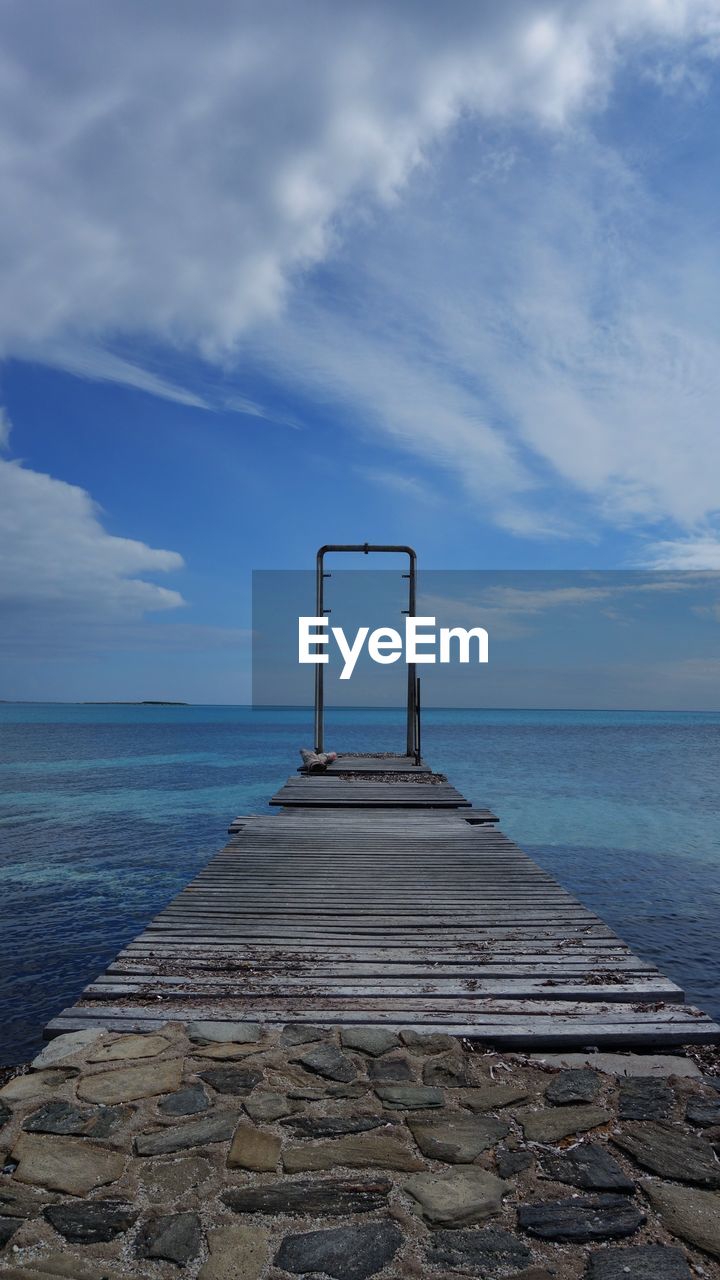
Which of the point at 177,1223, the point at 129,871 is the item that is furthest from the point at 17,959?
the point at 177,1223

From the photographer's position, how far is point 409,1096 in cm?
366

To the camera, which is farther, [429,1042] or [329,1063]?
[429,1042]

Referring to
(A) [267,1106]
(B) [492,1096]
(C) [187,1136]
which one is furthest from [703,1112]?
(C) [187,1136]

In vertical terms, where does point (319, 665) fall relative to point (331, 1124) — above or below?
above

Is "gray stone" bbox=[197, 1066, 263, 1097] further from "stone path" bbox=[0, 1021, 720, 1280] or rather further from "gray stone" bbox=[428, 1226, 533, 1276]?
"gray stone" bbox=[428, 1226, 533, 1276]

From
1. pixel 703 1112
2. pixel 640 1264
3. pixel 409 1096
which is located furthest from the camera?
pixel 409 1096

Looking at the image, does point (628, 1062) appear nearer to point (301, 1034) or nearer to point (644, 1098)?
point (644, 1098)

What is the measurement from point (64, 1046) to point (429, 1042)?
189cm

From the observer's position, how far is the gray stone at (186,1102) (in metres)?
3.51

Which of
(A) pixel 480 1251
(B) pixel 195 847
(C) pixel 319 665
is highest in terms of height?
(C) pixel 319 665

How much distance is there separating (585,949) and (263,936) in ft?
Answer: 7.59

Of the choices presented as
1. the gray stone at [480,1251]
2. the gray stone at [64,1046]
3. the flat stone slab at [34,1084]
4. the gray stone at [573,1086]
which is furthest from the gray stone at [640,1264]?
the gray stone at [64,1046]

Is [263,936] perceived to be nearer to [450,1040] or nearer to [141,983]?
[141,983]

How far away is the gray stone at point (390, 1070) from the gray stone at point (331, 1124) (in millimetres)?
289
